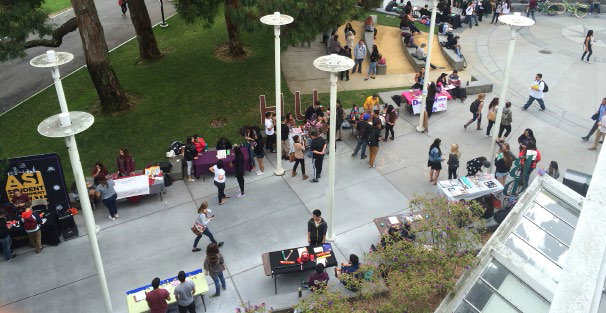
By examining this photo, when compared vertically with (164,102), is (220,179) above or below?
above

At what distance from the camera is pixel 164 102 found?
19.1 m

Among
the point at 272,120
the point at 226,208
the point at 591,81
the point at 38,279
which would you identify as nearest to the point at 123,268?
the point at 38,279

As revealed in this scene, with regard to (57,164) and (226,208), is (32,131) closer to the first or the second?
(57,164)

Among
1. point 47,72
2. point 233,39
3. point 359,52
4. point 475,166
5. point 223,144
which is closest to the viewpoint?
point 475,166

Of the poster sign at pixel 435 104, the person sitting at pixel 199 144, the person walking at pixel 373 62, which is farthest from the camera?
the person walking at pixel 373 62

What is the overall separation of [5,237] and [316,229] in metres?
7.16

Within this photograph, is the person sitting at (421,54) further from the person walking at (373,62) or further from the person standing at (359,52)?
the person standing at (359,52)

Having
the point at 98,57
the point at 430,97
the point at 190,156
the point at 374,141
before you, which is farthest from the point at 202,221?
the point at 430,97

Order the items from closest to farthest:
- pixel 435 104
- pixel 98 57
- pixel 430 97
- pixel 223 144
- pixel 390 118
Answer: pixel 223 144, pixel 390 118, pixel 98 57, pixel 430 97, pixel 435 104

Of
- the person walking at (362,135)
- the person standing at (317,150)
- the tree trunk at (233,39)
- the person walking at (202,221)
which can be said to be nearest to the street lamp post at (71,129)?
the person walking at (202,221)

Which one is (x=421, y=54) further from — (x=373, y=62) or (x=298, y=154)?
(x=298, y=154)

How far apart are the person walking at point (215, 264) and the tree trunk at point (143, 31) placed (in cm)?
1356

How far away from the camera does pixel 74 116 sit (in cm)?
877

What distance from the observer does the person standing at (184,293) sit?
9797 mm
